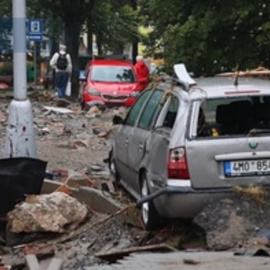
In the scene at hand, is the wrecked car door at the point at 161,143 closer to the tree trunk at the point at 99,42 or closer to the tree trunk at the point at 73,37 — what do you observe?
the tree trunk at the point at 73,37

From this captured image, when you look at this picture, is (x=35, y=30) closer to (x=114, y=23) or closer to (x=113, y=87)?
(x=113, y=87)

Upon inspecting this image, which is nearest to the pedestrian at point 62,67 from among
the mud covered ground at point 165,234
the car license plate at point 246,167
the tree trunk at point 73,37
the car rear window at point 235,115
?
the tree trunk at point 73,37

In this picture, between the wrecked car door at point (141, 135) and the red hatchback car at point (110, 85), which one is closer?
the wrecked car door at point (141, 135)

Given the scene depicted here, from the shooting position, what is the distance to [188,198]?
315 inches

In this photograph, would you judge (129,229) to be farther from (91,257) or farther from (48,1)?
(48,1)

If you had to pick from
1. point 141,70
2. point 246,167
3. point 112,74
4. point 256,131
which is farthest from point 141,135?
point 141,70

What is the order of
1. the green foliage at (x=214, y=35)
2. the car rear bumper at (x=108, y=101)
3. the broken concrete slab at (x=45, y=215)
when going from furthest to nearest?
the car rear bumper at (x=108, y=101) < the green foliage at (x=214, y=35) < the broken concrete slab at (x=45, y=215)

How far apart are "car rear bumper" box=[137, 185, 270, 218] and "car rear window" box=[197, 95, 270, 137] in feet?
1.95

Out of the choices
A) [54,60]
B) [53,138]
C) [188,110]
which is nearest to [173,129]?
[188,110]

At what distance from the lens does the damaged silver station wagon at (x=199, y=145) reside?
7945mm

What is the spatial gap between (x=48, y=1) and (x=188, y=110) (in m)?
31.2

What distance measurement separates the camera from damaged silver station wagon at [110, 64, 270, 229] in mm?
7945

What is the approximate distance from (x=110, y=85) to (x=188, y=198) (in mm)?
19029

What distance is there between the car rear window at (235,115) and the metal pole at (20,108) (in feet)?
13.2
